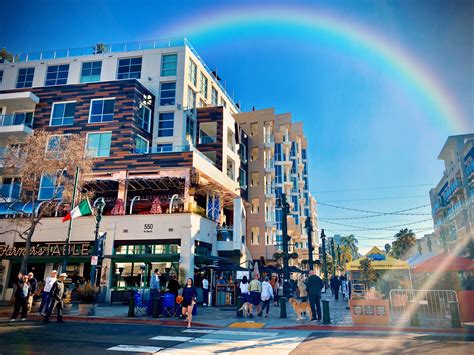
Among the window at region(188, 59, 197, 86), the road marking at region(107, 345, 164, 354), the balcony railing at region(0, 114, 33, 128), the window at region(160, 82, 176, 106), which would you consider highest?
the window at region(188, 59, 197, 86)

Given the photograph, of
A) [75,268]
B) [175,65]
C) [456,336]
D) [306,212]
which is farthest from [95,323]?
[306,212]

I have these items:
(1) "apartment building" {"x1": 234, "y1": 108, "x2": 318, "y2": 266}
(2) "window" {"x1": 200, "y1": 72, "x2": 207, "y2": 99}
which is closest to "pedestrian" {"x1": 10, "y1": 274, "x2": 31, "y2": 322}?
(2) "window" {"x1": 200, "y1": 72, "x2": 207, "y2": 99}

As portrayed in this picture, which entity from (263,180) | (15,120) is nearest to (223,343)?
(15,120)

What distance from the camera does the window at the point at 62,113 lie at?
31922 millimetres

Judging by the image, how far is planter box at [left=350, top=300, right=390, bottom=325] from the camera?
1301 cm

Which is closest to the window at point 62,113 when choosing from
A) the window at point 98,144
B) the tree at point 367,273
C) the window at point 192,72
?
the window at point 98,144

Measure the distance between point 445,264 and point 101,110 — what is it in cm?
2756

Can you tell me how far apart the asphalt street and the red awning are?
632cm

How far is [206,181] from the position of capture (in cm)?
3083

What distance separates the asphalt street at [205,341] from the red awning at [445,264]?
6.32 meters

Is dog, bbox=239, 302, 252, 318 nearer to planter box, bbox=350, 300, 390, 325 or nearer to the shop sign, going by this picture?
planter box, bbox=350, 300, 390, 325

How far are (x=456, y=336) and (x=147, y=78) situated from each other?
31.9m

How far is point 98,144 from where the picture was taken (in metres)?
30.4

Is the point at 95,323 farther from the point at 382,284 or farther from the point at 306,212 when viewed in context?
the point at 306,212
